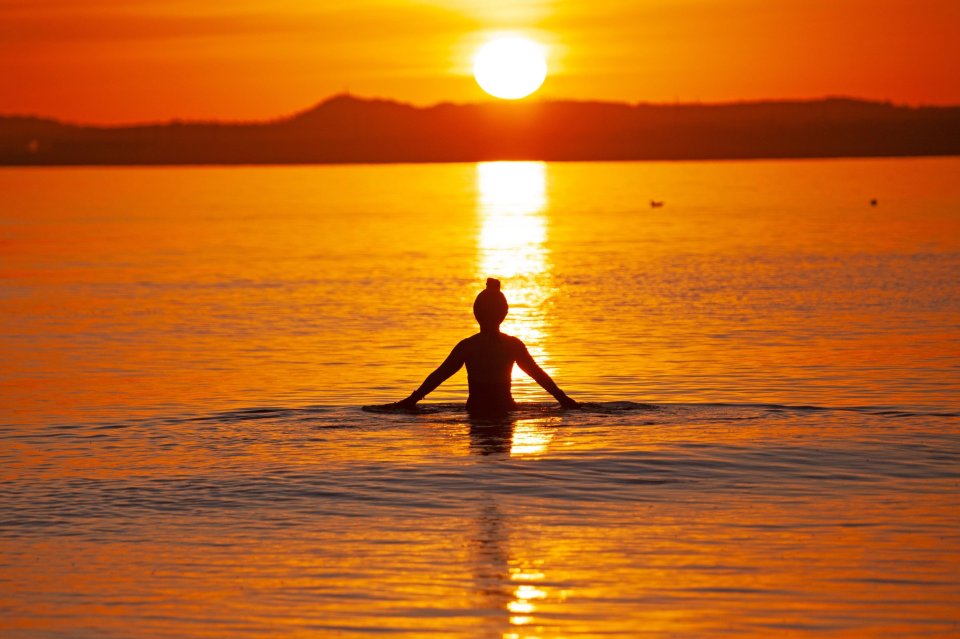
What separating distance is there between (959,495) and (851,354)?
13.4 m

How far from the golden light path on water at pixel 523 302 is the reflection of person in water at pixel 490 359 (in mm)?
637

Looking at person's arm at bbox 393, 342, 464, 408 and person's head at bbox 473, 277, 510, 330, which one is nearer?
person's head at bbox 473, 277, 510, 330

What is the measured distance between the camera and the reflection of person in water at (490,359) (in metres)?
18.5

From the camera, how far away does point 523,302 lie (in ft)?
141

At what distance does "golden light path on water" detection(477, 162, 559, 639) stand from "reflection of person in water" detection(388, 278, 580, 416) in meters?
0.64

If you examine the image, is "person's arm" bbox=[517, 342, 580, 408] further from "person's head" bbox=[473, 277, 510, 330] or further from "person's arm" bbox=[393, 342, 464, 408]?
"person's arm" bbox=[393, 342, 464, 408]

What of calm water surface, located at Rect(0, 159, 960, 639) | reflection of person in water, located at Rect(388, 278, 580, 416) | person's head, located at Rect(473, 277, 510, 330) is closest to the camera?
calm water surface, located at Rect(0, 159, 960, 639)

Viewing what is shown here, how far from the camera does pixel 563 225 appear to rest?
3839 inches

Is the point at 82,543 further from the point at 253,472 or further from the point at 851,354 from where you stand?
the point at 851,354

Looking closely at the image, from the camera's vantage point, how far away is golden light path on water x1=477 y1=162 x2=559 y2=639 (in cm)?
1234

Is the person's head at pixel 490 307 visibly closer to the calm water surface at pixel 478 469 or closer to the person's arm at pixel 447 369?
the person's arm at pixel 447 369

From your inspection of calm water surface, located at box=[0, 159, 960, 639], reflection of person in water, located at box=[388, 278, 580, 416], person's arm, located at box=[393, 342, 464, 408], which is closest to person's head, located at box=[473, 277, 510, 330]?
reflection of person in water, located at box=[388, 278, 580, 416]

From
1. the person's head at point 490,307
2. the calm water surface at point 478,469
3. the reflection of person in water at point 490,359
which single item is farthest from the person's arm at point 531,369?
the calm water surface at point 478,469

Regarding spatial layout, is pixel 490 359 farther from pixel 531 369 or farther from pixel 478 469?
pixel 478 469
